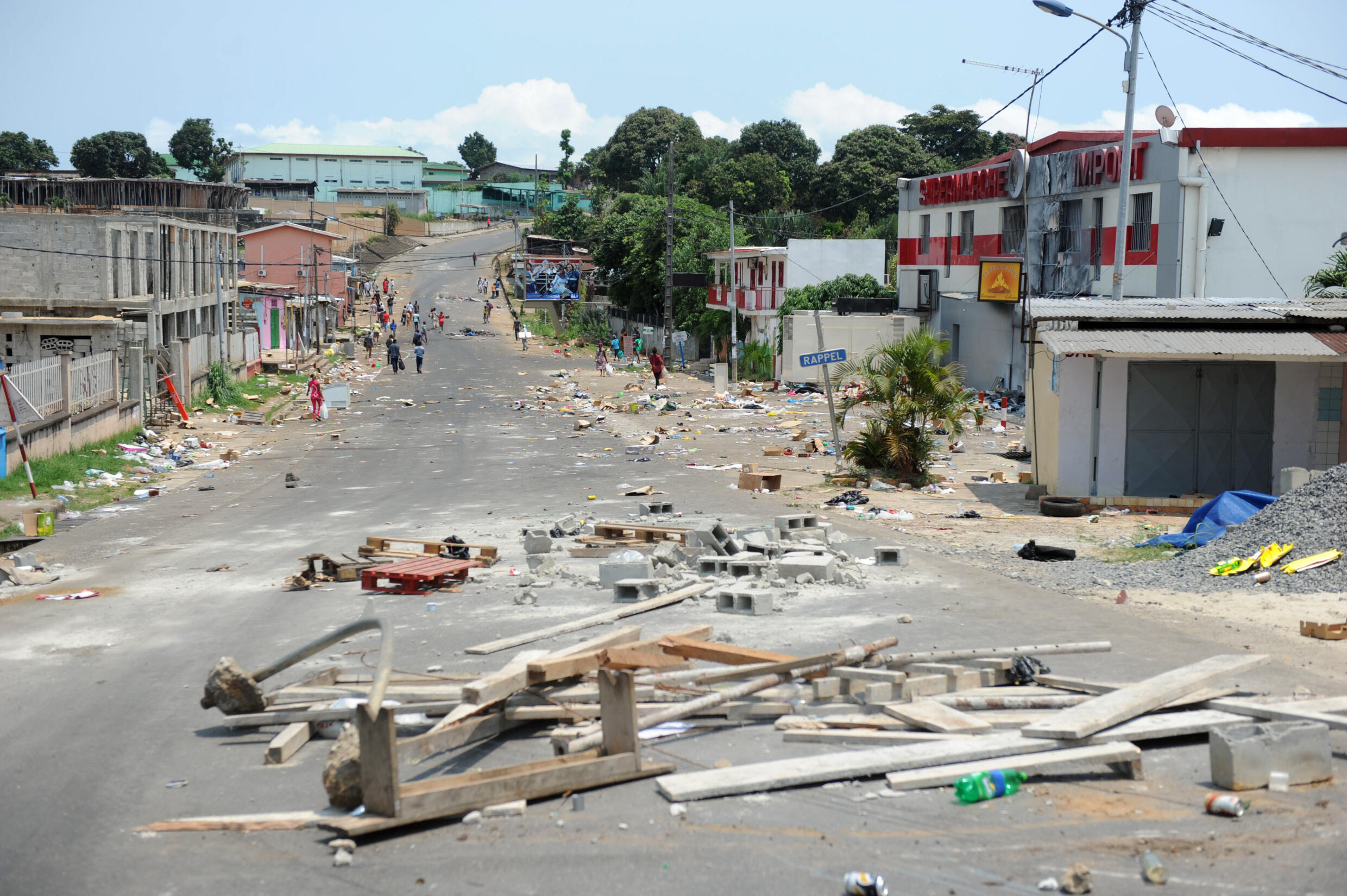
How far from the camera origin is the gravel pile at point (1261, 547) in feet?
36.1

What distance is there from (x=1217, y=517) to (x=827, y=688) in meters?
8.50

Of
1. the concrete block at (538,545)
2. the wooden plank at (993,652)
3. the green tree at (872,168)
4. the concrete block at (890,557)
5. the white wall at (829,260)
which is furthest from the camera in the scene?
the green tree at (872,168)

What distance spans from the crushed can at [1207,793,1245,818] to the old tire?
1162 cm

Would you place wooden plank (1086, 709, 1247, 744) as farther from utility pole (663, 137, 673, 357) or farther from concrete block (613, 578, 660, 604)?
utility pole (663, 137, 673, 357)

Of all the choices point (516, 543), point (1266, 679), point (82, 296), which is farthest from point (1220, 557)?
point (82, 296)

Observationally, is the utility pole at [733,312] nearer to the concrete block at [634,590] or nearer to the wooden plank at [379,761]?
the concrete block at [634,590]

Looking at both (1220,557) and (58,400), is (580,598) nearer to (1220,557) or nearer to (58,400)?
(1220,557)

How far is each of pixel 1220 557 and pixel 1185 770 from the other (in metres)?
6.48

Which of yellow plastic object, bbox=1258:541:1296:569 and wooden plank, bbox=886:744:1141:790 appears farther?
yellow plastic object, bbox=1258:541:1296:569

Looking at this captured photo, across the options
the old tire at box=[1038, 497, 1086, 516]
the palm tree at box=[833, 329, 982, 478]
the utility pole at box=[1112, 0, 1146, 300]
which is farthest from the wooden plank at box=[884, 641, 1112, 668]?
the utility pole at box=[1112, 0, 1146, 300]

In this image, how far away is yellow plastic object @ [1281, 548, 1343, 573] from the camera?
11094 mm

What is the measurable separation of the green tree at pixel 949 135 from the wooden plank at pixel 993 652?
73.1m

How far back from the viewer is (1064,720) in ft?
21.0

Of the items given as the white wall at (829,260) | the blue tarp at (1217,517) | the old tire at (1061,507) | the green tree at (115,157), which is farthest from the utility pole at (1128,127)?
the green tree at (115,157)
